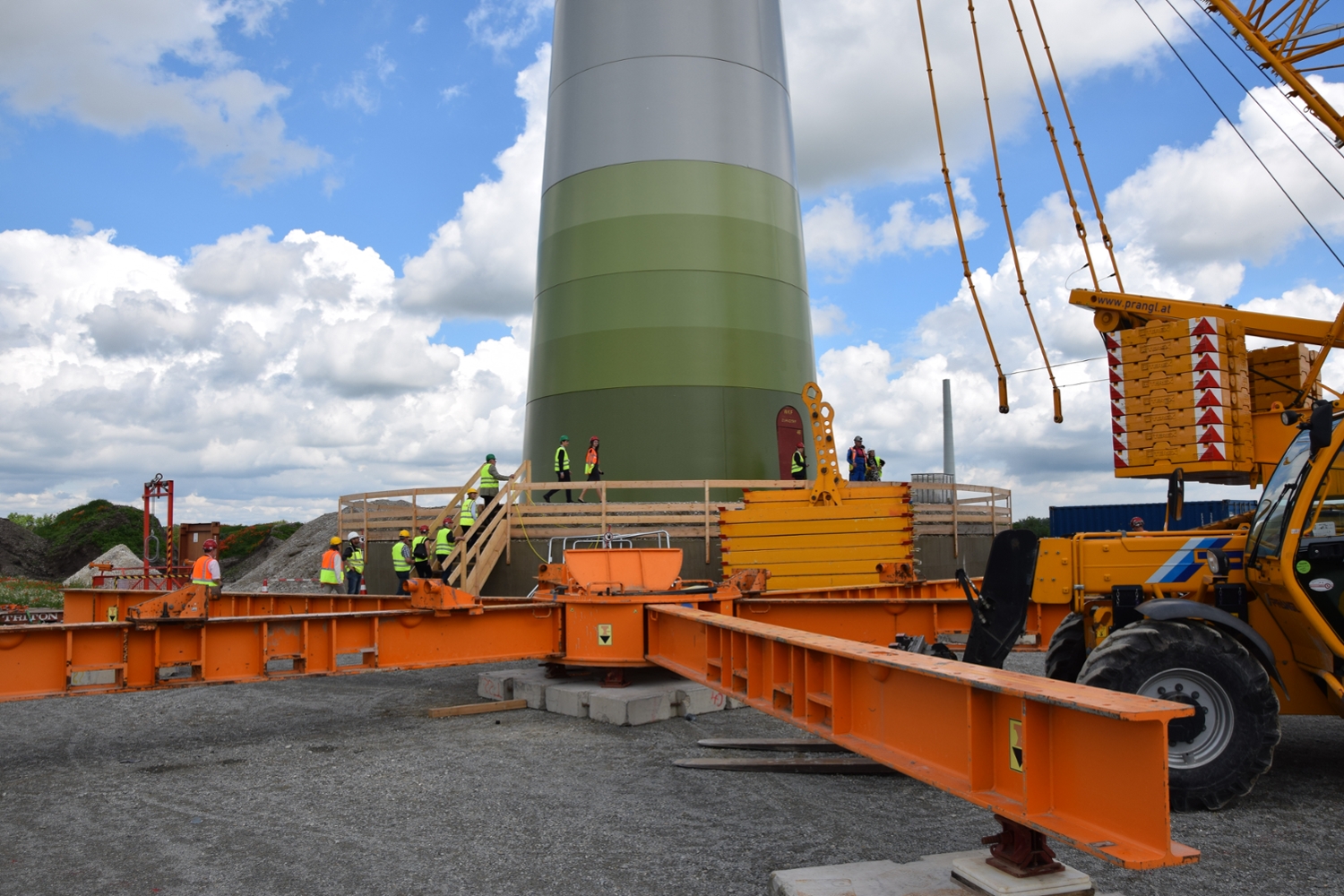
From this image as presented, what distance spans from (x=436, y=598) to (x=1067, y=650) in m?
→ 5.31

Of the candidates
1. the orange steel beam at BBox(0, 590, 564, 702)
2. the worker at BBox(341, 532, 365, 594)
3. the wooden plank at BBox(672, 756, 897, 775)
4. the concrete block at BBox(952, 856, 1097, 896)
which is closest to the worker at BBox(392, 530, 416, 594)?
the worker at BBox(341, 532, 365, 594)

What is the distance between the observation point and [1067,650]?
293 inches

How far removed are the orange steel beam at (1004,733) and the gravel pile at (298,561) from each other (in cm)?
2146

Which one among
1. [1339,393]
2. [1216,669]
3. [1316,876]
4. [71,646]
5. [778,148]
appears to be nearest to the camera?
[1316,876]

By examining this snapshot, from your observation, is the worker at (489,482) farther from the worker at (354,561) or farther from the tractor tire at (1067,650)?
the tractor tire at (1067,650)

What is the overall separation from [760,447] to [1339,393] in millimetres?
10847

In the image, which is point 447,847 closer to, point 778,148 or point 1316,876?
point 1316,876

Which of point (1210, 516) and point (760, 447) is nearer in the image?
point (760, 447)

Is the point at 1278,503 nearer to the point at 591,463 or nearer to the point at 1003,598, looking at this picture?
the point at 1003,598

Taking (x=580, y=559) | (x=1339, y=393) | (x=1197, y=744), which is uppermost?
(x=1339, y=393)

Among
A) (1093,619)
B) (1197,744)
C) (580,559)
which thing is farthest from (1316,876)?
(580,559)

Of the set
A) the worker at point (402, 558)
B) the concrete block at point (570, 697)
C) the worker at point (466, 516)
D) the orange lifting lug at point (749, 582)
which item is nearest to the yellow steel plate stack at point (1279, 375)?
the orange lifting lug at point (749, 582)

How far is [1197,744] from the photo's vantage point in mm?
5910

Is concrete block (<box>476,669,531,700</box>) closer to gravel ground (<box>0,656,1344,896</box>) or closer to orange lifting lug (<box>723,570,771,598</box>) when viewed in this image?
gravel ground (<box>0,656,1344,896</box>)
